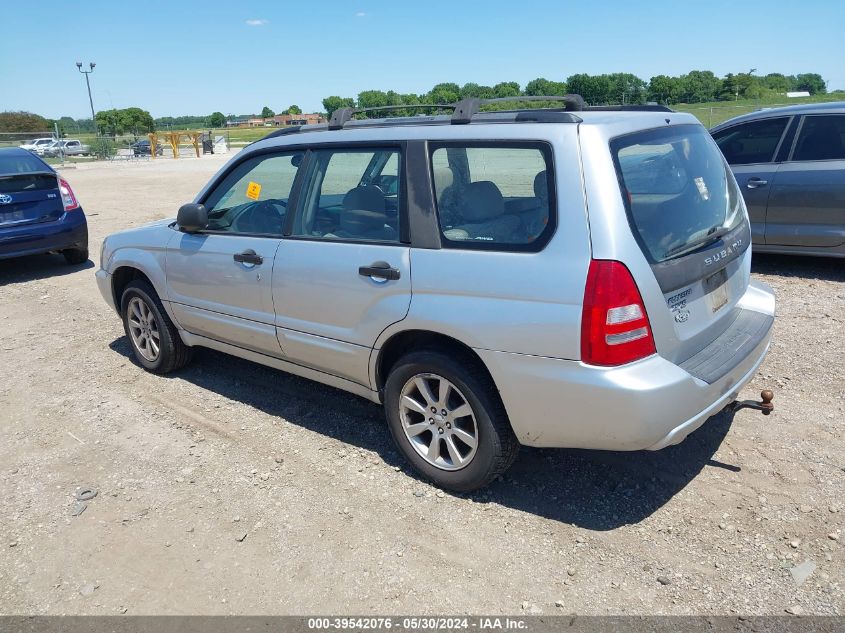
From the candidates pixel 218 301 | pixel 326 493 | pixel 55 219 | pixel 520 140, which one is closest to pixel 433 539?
pixel 326 493

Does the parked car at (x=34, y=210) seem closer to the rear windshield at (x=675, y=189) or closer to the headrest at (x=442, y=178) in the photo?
the headrest at (x=442, y=178)

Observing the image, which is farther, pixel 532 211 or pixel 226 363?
pixel 226 363

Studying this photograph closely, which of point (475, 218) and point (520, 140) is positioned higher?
point (520, 140)

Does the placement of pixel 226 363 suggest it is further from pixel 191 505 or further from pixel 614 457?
pixel 614 457

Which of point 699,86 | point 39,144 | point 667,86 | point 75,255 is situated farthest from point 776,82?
point 75,255

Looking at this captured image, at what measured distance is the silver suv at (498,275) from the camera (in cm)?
288

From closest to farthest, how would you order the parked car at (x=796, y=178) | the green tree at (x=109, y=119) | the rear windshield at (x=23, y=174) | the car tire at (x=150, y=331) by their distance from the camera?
the car tire at (x=150, y=331), the parked car at (x=796, y=178), the rear windshield at (x=23, y=174), the green tree at (x=109, y=119)

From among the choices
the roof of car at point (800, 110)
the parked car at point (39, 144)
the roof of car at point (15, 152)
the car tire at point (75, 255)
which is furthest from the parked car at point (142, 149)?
the roof of car at point (800, 110)

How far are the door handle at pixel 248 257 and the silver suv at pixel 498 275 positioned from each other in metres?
0.01

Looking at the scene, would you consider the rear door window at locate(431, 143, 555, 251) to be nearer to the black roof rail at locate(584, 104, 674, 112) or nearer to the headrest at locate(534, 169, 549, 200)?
the headrest at locate(534, 169, 549, 200)

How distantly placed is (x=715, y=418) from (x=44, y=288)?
775cm

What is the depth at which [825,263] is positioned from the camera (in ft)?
24.7

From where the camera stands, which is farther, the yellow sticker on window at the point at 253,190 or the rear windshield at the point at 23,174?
the rear windshield at the point at 23,174

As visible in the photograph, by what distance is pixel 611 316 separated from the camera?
2.81 meters
